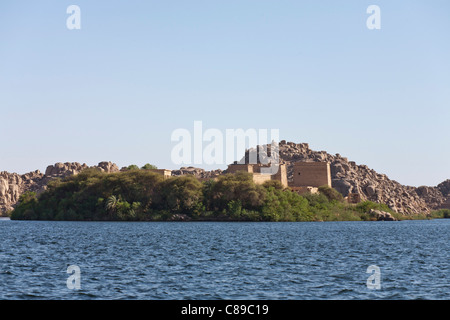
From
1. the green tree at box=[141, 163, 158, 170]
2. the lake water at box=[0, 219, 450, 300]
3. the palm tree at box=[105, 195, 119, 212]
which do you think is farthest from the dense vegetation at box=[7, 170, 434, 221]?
the lake water at box=[0, 219, 450, 300]

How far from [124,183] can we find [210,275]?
77.4 m

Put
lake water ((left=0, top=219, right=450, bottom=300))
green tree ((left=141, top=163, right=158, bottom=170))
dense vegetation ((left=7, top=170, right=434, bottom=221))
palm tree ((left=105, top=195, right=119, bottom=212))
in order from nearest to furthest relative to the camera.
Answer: lake water ((left=0, top=219, right=450, bottom=300)), dense vegetation ((left=7, top=170, right=434, bottom=221)), palm tree ((left=105, top=195, right=119, bottom=212)), green tree ((left=141, top=163, right=158, bottom=170))

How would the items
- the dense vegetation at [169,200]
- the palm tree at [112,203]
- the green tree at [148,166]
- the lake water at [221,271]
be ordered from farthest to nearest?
1. the green tree at [148,166]
2. the palm tree at [112,203]
3. the dense vegetation at [169,200]
4. the lake water at [221,271]

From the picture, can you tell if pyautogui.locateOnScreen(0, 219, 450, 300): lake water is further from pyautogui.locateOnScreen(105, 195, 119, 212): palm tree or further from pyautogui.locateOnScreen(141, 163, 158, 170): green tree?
pyautogui.locateOnScreen(141, 163, 158, 170): green tree

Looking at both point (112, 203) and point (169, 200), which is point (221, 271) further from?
point (112, 203)

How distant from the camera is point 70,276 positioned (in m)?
28.8

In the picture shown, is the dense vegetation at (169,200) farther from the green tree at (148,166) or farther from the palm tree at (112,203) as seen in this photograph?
the green tree at (148,166)

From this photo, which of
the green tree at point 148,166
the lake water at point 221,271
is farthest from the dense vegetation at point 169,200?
the lake water at point 221,271

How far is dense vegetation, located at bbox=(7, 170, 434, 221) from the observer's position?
332ft

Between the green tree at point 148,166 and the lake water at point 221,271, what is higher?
Answer: the green tree at point 148,166

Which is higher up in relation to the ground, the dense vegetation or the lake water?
the dense vegetation

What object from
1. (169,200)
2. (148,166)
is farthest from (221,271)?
(148,166)

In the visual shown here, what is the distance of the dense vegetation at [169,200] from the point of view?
101250mm

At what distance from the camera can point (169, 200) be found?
10144 centimetres
